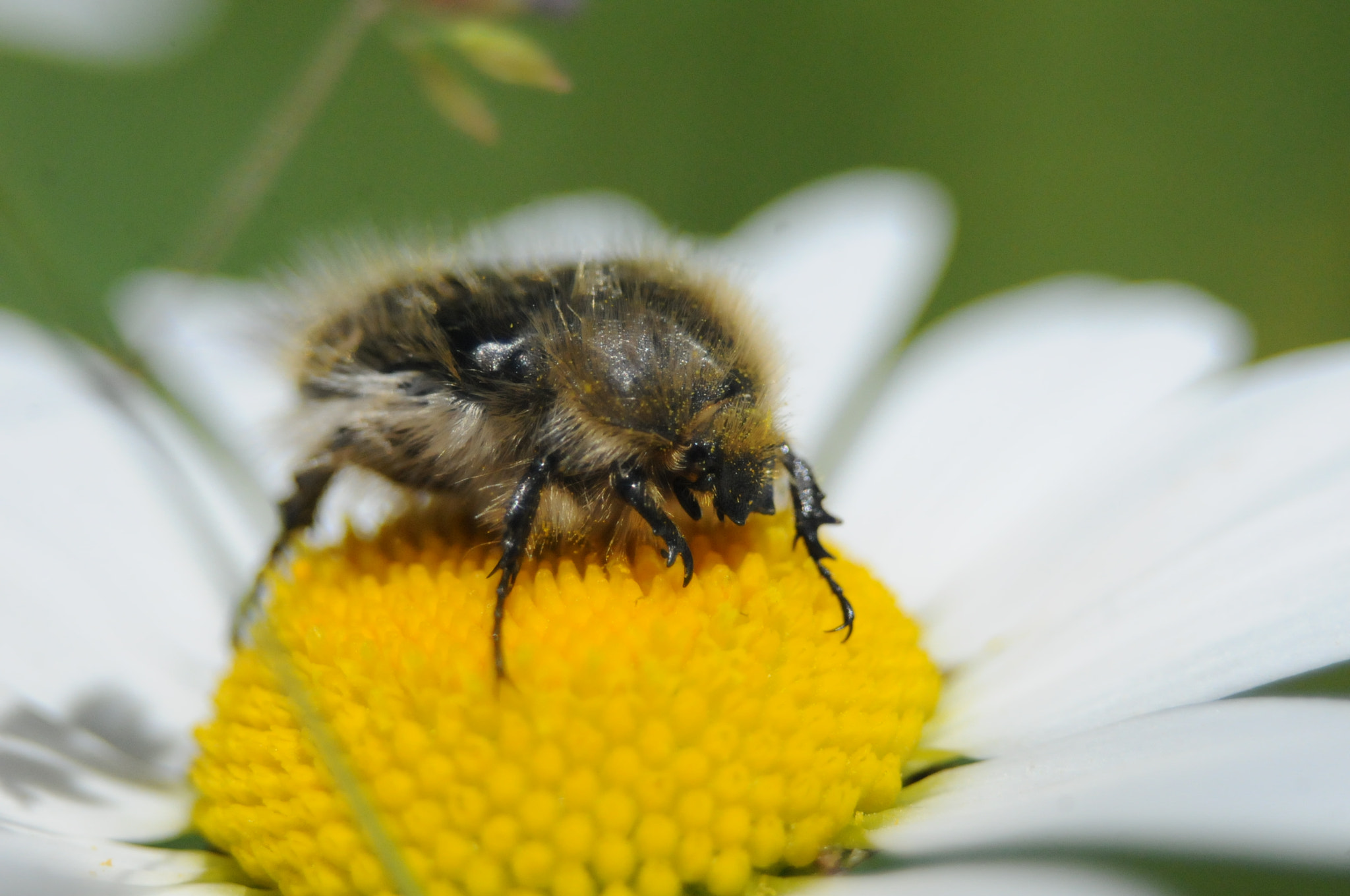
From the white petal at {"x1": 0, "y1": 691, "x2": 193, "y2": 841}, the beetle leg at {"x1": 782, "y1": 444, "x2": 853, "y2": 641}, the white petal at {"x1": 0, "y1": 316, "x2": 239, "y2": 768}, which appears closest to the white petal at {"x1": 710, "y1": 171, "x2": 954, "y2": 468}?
the beetle leg at {"x1": 782, "y1": 444, "x2": 853, "y2": 641}

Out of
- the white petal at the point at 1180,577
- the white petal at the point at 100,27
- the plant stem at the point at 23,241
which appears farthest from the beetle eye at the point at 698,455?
the white petal at the point at 100,27

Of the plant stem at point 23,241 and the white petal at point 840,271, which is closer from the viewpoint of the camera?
the plant stem at point 23,241

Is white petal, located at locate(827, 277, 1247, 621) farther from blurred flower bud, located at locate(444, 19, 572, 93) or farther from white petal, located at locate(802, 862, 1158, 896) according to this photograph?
blurred flower bud, located at locate(444, 19, 572, 93)

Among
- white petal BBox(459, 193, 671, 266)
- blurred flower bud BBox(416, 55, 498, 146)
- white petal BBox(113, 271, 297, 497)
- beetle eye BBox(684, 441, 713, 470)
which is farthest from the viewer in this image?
white petal BBox(113, 271, 297, 497)

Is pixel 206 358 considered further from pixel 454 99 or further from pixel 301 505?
pixel 454 99

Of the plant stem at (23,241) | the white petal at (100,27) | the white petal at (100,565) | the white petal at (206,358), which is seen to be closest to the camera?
the plant stem at (23,241)

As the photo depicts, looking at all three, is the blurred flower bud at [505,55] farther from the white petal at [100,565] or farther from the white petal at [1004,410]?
the white petal at [1004,410]

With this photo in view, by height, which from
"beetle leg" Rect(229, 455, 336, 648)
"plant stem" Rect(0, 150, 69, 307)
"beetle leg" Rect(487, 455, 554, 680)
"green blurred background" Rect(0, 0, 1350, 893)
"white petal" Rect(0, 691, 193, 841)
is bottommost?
"white petal" Rect(0, 691, 193, 841)
